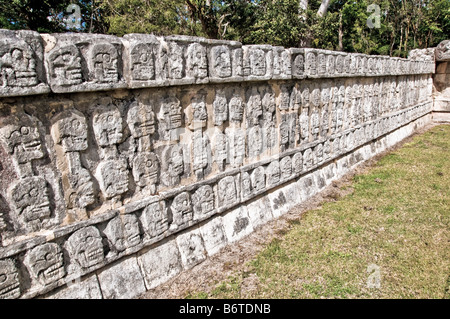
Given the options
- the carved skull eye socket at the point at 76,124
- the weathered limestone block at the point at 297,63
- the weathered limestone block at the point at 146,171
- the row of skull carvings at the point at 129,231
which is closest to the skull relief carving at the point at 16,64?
the carved skull eye socket at the point at 76,124

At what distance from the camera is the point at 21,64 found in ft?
6.01

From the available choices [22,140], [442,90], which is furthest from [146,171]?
[442,90]

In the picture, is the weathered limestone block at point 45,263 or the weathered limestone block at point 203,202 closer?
the weathered limestone block at point 45,263

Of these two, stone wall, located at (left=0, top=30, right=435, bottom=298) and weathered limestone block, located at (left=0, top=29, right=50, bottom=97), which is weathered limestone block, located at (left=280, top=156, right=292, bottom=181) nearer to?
stone wall, located at (left=0, top=30, right=435, bottom=298)

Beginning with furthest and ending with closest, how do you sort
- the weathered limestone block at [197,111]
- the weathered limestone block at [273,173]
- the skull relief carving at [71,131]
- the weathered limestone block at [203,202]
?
1. the weathered limestone block at [273,173]
2. the weathered limestone block at [203,202]
3. the weathered limestone block at [197,111]
4. the skull relief carving at [71,131]

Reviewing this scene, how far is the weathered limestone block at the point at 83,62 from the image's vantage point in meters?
1.98

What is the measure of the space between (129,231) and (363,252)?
2275 millimetres

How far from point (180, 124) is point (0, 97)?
1.33m

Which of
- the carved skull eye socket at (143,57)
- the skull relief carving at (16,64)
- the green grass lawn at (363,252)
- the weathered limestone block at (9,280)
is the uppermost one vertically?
the carved skull eye socket at (143,57)

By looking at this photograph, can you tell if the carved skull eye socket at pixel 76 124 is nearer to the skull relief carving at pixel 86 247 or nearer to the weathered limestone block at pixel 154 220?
the skull relief carving at pixel 86 247

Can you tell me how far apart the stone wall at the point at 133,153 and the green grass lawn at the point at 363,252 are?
509 mm

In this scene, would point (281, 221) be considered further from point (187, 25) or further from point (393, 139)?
point (187, 25)

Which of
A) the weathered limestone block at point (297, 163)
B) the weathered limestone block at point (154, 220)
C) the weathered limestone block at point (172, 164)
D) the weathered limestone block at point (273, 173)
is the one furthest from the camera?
the weathered limestone block at point (297, 163)

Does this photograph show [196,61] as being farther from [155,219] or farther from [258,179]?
[258,179]
